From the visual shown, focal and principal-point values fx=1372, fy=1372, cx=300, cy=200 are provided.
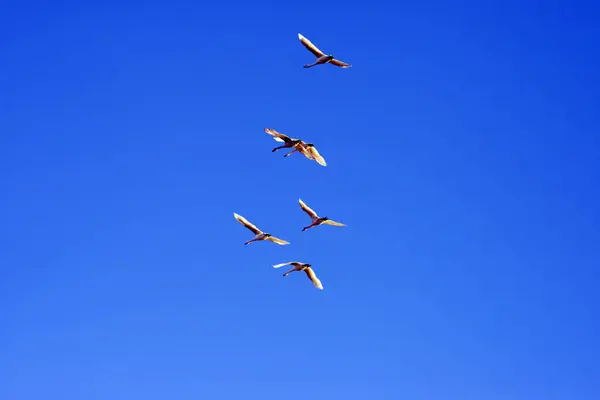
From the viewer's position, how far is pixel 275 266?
412ft

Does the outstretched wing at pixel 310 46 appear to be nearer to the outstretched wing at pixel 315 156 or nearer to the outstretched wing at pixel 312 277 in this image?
the outstretched wing at pixel 315 156

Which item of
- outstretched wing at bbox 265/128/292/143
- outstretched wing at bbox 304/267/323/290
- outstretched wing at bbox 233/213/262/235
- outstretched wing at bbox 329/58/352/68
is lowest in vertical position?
outstretched wing at bbox 304/267/323/290

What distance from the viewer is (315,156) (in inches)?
4936

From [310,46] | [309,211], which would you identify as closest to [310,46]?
[310,46]

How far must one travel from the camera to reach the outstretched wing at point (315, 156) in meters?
125

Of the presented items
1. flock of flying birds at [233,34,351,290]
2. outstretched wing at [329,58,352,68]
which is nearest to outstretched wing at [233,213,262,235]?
flock of flying birds at [233,34,351,290]

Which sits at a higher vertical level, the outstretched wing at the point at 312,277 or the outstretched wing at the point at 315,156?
the outstretched wing at the point at 315,156

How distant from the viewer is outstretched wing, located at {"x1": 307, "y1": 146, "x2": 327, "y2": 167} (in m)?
125

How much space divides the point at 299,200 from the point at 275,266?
652 centimetres

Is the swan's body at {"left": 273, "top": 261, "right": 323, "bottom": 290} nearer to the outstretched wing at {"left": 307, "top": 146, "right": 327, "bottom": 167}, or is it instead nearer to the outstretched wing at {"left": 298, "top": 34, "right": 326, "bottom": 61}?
the outstretched wing at {"left": 307, "top": 146, "right": 327, "bottom": 167}

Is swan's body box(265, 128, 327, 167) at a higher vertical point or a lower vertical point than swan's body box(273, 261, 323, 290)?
higher

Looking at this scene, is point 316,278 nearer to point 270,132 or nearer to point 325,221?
point 325,221

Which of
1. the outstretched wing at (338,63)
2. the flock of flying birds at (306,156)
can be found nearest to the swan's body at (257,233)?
the flock of flying birds at (306,156)

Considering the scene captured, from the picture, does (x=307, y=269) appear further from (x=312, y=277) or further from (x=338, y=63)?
(x=338, y=63)
